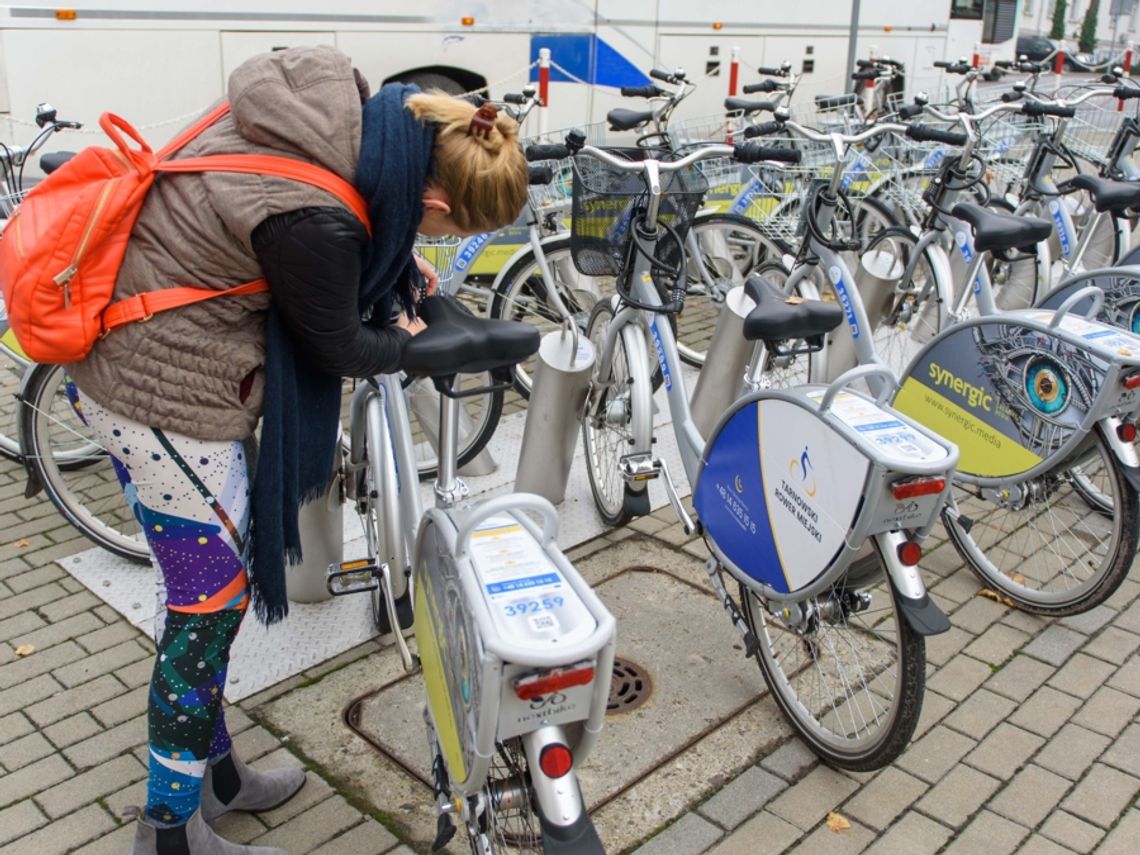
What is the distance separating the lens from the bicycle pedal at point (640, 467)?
3635mm

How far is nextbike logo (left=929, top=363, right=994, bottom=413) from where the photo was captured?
368 centimetres

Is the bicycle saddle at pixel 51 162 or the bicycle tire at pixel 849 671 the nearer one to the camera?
the bicycle tire at pixel 849 671

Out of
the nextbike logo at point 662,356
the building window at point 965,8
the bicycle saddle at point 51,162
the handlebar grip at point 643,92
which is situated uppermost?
the building window at point 965,8

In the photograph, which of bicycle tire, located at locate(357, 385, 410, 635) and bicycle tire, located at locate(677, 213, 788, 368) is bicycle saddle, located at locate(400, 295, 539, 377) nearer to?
bicycle tire, located at locate(357, 385, 410, 635)

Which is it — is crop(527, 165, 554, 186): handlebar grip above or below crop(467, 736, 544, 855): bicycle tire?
above

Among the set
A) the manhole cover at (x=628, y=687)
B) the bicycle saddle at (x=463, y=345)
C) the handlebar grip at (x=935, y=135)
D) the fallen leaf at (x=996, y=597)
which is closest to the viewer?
the bicycle saddle at (x=463, y=345)

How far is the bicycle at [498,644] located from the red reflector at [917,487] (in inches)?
35.7

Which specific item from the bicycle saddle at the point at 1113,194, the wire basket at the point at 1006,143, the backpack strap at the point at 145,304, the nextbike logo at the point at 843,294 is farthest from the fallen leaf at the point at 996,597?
the wire basket at the point at 1006,143

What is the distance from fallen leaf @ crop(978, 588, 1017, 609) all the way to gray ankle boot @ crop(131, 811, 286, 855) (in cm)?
263

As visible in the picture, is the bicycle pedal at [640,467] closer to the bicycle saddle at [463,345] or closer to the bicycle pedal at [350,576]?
the bicycle pedal at [350,576]

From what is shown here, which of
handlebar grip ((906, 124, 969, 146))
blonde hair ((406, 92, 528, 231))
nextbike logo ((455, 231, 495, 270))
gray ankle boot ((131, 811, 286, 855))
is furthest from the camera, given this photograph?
handlebar grip ((906, 124, 969, 146))

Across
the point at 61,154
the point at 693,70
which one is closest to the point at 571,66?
the point at 693,70

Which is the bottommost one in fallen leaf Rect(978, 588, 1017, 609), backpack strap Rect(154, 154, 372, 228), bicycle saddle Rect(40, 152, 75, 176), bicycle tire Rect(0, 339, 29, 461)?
fallen leaf Rect(978, 588, 1017, 609)

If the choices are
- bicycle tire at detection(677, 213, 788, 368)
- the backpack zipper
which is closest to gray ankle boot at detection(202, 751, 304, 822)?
the backpack zipper
